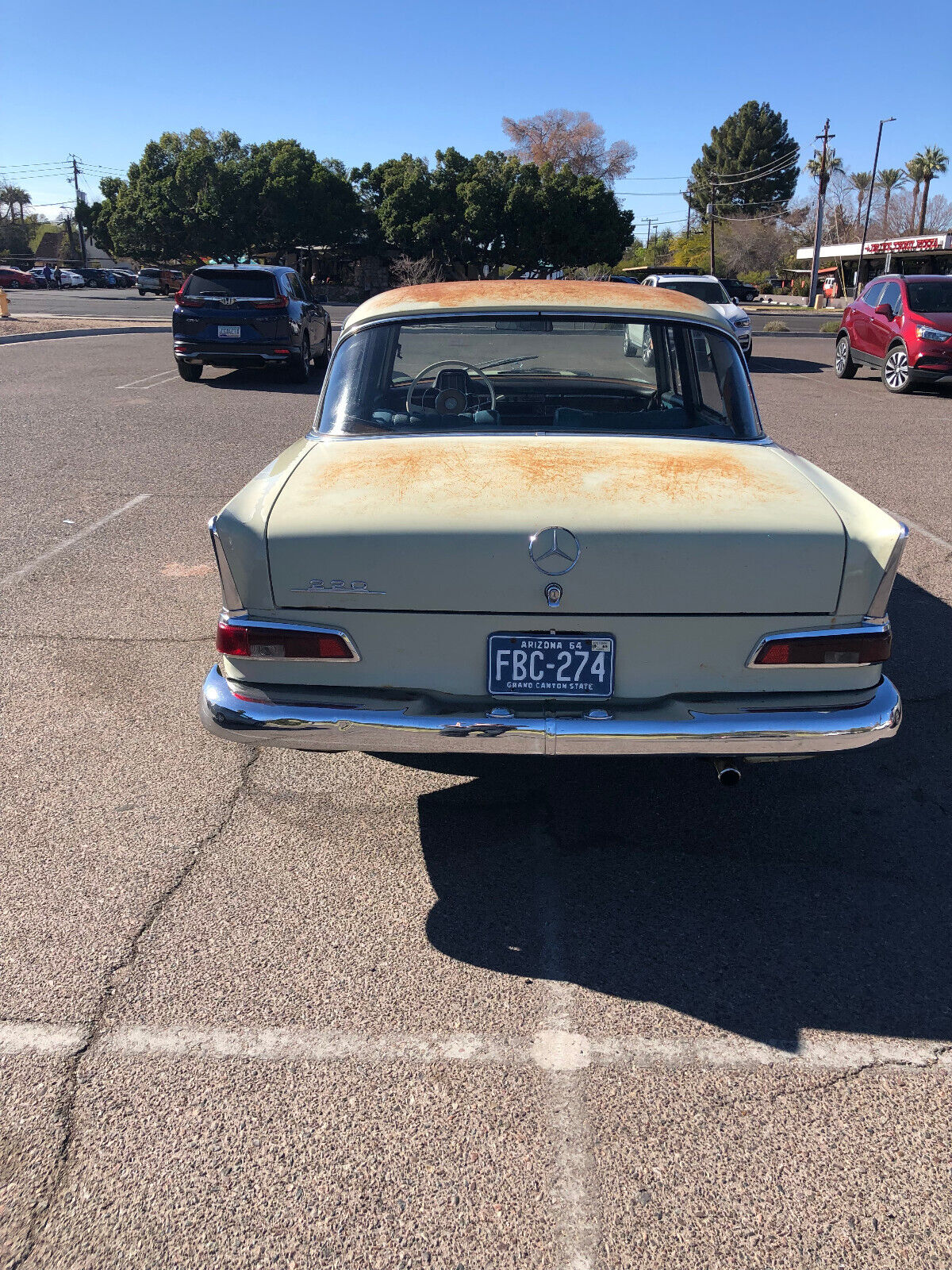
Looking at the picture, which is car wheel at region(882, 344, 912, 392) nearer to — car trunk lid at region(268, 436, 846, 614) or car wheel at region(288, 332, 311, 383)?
car wheel at region(288, 332, 311, 383)

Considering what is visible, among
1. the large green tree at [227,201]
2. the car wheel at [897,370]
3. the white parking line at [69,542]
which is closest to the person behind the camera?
the white parking line at [69,542]

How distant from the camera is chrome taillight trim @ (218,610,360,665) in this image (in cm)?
290

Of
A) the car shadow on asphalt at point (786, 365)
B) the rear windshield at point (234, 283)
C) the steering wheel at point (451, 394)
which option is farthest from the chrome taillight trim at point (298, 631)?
the car shadow on asphalt at point (786, 365)

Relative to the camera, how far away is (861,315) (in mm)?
16547

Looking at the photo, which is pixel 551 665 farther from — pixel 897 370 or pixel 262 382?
pixel 897 370

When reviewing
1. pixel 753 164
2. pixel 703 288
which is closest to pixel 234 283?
pixel 703 288

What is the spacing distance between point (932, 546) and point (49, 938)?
6276mm

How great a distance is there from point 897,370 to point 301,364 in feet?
30.6

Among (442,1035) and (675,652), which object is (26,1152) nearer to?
(442,1035)

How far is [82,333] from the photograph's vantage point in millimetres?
24203

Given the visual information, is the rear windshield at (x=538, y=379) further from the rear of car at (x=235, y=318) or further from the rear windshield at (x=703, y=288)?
the rear windshield at (x=703, y=288)

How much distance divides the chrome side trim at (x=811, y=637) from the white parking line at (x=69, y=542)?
4820mm

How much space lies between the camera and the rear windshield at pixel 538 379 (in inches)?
150

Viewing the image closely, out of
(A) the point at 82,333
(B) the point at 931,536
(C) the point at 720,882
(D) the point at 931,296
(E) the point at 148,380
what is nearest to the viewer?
(C) the point at 720,882
